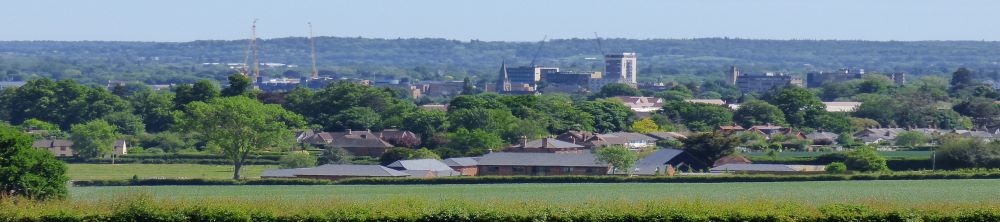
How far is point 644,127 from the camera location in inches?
3548

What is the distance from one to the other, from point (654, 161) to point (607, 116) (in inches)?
1172

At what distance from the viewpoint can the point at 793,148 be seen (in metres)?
75.7

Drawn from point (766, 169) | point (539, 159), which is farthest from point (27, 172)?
point (766, 169)

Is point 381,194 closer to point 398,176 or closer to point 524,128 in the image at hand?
point 398,176

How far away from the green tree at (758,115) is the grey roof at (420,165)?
3550 centimetres

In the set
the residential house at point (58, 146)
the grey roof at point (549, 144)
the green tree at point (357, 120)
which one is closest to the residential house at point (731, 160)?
the grey roof at point (549, 144)

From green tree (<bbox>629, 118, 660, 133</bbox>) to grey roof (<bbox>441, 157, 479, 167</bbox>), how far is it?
2763cm

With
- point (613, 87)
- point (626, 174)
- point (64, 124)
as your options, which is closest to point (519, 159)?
point (626, 174)

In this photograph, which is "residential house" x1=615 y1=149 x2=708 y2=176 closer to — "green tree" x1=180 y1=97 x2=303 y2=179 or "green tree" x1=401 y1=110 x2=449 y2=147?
"green tree" x1=180 y1=97 x2=303 y2=179

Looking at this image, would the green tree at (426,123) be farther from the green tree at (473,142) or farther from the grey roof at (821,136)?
the grey roof at (821,136)

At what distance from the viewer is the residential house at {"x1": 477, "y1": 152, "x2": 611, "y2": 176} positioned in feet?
190

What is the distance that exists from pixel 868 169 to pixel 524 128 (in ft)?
72.7

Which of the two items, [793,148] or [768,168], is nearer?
[768,168]

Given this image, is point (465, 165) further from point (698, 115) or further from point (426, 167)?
point (698, 115)
